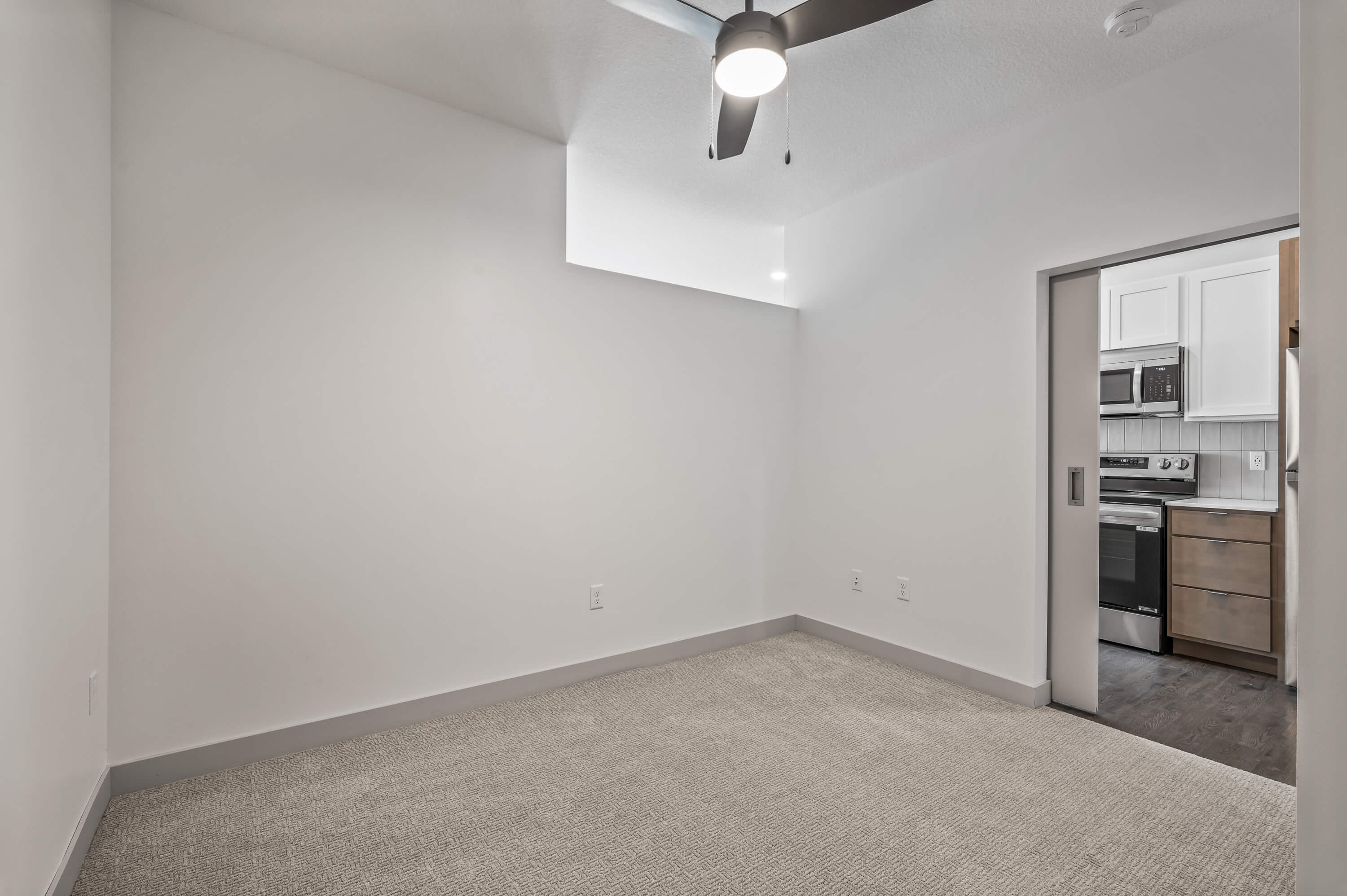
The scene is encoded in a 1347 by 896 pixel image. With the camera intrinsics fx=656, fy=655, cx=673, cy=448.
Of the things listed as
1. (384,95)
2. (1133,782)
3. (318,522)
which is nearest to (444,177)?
(384,95)

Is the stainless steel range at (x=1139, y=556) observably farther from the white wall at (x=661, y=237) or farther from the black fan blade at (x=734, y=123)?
the black fan blade at (x=734, y=123)

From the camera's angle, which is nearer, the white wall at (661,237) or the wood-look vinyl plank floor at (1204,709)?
the wood-look vinyl plank floor at (1204,709)

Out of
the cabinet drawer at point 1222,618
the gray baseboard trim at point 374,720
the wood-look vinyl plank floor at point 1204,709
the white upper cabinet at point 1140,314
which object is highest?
the white upper cabinet at point 1140,314

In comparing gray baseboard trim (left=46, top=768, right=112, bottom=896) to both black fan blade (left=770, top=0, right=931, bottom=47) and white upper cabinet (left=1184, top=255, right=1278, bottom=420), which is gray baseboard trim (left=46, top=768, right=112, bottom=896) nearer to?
black fan blade (left=770, top=0, right=931, bottom=47)

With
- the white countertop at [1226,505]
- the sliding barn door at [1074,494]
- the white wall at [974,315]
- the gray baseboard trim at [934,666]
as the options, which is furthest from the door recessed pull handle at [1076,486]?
the white countertop at [1226,505]

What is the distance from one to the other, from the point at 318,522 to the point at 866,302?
9.55ft

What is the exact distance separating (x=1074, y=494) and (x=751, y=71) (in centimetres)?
229

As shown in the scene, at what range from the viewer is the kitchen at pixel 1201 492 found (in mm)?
3133

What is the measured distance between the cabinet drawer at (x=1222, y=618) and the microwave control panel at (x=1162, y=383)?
116 cm

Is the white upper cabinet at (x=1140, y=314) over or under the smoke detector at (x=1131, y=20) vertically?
under

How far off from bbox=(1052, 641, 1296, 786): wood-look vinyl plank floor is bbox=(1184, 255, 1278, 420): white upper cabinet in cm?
150

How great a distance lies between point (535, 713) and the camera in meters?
2.79

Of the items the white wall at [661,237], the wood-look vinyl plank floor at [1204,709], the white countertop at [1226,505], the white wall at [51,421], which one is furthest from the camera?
the white wall at [661,237]

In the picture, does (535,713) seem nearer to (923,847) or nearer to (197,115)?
(923,847)
